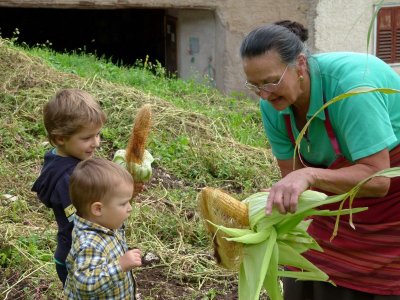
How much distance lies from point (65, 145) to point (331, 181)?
38.7 inches

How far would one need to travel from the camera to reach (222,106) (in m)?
7.22

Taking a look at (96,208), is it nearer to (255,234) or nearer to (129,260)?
(129,260)

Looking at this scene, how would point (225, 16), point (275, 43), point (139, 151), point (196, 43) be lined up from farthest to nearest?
1. point (196, 43)
2. point (225, 16)
3. point (139, 151)
4. point (275, 43)

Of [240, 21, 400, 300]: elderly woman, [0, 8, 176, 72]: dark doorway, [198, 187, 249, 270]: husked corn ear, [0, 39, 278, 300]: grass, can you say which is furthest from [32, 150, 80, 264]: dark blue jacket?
[0, 8, 176, 72]: dark doorway

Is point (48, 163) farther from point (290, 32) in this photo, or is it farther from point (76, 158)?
point (290, 32)

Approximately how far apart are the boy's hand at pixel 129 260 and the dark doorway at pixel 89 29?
8372mm

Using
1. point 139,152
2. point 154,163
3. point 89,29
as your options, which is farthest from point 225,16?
point 139,152

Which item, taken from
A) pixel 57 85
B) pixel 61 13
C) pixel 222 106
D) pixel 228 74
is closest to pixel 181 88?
pixel 222 106

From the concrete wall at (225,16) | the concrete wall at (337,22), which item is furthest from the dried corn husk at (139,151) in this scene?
the concrete wall at (337,22)

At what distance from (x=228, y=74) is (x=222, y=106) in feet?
3.79

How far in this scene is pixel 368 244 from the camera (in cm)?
281

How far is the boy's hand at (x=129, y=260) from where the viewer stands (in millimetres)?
2527

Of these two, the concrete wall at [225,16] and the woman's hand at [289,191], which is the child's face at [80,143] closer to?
the woman's hand at [289,191]

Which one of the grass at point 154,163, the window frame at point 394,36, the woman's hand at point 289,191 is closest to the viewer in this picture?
the woman's hand at point 289,191
